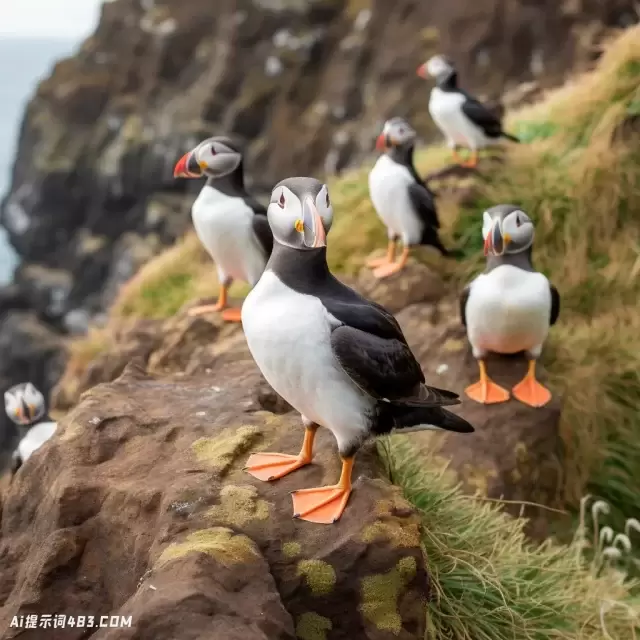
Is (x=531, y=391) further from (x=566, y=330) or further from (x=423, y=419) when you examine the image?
(x=423, y=419)

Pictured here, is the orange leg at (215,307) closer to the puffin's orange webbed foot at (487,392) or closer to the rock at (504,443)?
the rock at (504,443)

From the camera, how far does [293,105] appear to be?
1383cm

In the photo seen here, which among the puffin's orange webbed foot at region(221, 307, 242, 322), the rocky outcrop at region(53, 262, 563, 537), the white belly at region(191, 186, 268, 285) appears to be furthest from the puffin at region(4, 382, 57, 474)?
the white belly at region(191, 186, 268, 285)

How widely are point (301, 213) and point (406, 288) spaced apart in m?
2.22

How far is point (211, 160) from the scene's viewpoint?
3.32 m

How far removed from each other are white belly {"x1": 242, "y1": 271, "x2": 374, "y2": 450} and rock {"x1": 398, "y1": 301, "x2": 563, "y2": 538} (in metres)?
1.23

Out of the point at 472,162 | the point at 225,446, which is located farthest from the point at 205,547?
the point at 472,162

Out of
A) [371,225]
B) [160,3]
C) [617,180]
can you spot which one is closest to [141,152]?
[160,3]

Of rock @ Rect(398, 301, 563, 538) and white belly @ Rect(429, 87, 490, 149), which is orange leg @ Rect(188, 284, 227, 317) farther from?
white belly @ Rect(429, 87, 490, 149)

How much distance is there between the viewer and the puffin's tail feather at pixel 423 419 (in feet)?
6.53

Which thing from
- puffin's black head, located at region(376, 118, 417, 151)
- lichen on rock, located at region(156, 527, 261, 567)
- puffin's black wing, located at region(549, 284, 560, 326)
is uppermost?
puffin's black head, located at region(376, 118, 417, 151)

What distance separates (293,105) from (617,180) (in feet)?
34.0

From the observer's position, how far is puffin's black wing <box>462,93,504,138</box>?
4.57m

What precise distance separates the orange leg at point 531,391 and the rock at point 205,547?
124 cm
